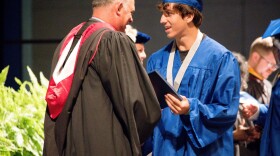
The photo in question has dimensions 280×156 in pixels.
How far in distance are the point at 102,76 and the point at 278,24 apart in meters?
1.37

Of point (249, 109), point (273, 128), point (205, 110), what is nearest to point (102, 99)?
point (205, 110)

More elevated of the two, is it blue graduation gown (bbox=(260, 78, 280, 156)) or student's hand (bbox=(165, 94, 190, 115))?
student's hand (bbox=(165, 94, 190, 115))

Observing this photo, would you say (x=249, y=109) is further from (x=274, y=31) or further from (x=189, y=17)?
(x=189, y=17)

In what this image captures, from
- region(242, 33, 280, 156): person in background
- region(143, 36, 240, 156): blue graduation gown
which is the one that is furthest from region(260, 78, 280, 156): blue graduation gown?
region(143, 36, 240, 156): blue graduation gown

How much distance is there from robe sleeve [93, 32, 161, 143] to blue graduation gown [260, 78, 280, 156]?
3.43 feet

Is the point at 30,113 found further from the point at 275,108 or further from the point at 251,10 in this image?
the point at 251,10

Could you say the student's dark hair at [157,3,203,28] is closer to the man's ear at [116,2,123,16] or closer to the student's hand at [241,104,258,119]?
the man's ear at [116,2,123,16]

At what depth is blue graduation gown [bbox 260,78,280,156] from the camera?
3.71m

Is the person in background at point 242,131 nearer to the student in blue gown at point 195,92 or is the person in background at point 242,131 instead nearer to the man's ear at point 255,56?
the man's ear at point 255,56

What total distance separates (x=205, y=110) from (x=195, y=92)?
0.12m

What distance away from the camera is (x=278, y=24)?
150 inches

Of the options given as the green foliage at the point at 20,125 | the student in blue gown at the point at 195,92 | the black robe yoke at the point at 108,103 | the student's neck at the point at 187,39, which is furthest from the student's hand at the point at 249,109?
the black robe yoke at the point at 108,103

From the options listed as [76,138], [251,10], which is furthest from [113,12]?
[251,10]

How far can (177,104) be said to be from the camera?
3.22m
